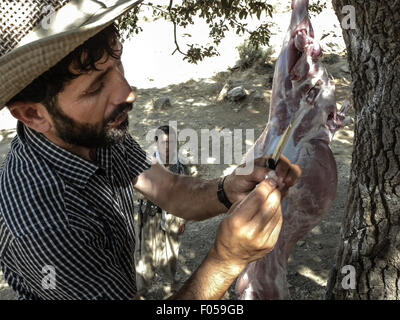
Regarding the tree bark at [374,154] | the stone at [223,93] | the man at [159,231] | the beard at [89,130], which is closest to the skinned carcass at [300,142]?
the tree bark at [374,154]

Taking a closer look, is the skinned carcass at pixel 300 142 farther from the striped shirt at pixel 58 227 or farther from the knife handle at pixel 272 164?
the striped shirt at pixel 58 227

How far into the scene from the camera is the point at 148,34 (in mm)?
11984

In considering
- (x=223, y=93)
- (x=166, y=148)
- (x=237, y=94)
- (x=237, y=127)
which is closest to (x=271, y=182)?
(x=166, y=148)

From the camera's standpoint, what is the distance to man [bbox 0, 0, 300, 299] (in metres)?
1.42

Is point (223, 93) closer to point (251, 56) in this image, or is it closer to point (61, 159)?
point (251, 56)

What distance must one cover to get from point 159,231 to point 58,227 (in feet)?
7.89

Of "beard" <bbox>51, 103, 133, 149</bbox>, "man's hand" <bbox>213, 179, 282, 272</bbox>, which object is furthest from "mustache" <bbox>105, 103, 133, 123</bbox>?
"man's hand" <bbox>213, 179, 282, 272</bbox>

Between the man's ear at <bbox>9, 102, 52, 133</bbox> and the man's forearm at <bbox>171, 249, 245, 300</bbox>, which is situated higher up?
the man's ear at <bbox>9, 102, 52, 133</bbox>

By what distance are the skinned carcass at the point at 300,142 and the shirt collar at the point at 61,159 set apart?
1012 millimetres

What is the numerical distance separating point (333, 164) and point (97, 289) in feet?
4.66

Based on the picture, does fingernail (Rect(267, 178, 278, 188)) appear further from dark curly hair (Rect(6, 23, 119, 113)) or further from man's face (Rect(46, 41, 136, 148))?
dark curly hair (Rect(6, 23, 119, 113))

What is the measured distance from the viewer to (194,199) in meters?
2.29

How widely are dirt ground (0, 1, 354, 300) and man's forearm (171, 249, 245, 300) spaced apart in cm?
239
